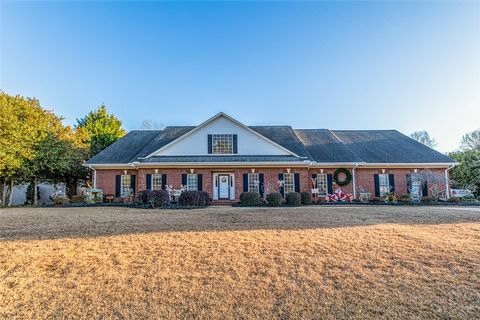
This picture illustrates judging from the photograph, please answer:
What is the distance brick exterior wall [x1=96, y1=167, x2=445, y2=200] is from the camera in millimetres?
17141

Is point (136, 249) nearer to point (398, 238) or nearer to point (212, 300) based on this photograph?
point (212, 300)

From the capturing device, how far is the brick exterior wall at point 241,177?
1714cm

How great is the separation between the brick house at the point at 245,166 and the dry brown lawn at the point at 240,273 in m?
9.89

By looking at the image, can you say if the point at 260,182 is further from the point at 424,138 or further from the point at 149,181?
the point at 424,138

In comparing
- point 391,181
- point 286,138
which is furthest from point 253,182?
point 391,181

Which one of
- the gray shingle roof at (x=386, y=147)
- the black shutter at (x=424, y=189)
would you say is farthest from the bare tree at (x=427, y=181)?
the gray shingle roof at (x=386, y=147)

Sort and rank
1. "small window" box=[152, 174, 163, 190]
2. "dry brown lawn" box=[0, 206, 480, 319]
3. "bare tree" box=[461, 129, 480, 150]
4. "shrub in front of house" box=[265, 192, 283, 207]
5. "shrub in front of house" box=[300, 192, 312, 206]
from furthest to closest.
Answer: "bare tree" box=[461, 129, 480, 150], "small window" box=[152, 174, 163, 190], "shrub in front of house" box=[300, 192, 312, 206], "shrub in front of house" box=[265, 192, 283, 207], "dry brown lawn" box=[0, 206, 480, 319]

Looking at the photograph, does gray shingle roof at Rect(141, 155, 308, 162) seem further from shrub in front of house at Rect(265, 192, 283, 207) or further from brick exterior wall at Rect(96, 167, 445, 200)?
shrub in front of house at Rect(265, 192, 283, 207)

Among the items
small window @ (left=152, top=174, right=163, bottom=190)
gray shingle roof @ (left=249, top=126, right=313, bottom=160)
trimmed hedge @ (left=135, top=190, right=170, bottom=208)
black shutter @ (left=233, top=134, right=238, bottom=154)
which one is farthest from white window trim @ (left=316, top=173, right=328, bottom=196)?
small window @ (left=152, top=174, right=163, bottom=190)

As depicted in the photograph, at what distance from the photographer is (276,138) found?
20.4 metres

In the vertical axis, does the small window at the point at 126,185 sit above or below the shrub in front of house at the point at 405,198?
above

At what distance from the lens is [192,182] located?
676 inches

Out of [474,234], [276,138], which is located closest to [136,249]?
[474,234]

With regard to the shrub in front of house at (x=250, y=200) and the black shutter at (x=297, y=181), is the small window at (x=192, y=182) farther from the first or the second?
the black shutter at (x=297, y=181)
